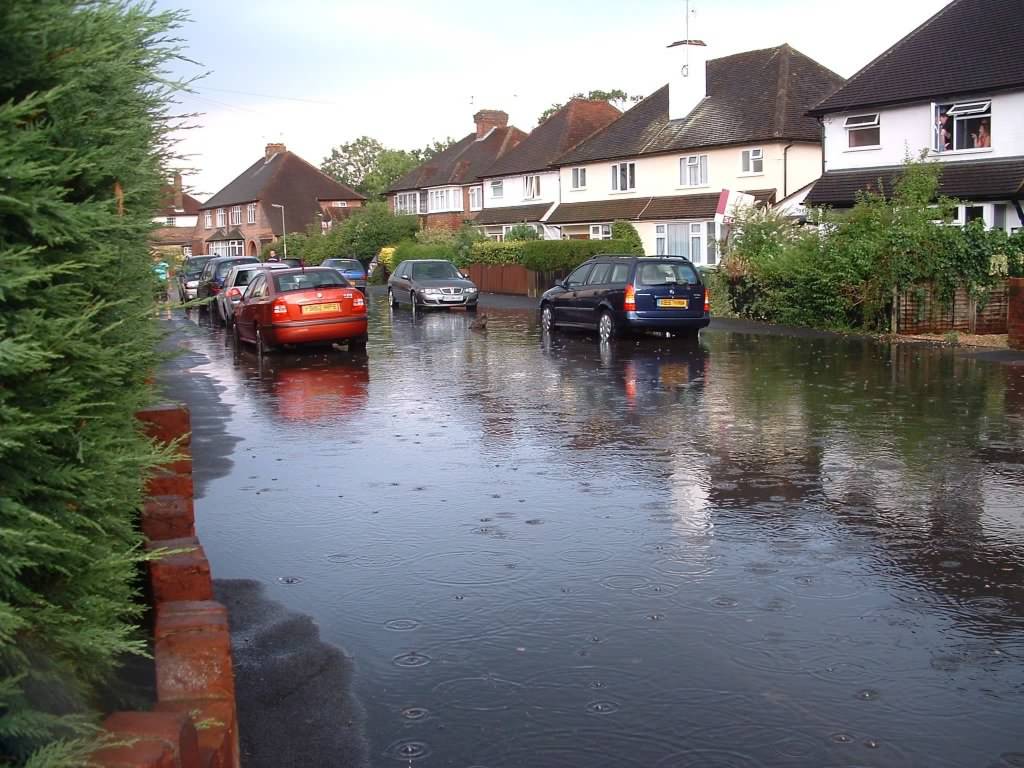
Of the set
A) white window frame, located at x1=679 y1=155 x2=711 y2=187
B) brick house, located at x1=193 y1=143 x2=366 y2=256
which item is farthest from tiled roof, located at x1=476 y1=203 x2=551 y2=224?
brick house, located at x1=193 y1=143 x2=366 y2=256

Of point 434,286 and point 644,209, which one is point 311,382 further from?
point 644,209

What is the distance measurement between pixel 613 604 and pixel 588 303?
725 inches

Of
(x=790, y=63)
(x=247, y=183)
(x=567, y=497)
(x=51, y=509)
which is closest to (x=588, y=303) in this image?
(x=567, y=497)

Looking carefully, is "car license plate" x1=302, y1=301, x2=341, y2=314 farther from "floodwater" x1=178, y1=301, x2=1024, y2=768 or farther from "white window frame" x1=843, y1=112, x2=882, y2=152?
"white window frame" x1=843, y1=112, x2=882, y2=152

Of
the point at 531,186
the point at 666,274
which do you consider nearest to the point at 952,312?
the point at 666,274

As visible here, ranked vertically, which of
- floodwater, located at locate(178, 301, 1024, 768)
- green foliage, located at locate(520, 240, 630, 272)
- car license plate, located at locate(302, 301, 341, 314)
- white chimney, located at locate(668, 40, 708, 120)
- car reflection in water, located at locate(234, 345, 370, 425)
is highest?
white chimney, located at locate(668, 40, 708, 120)

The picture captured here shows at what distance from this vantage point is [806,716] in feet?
15.9

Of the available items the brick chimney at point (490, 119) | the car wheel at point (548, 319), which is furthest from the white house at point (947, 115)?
the brick chimney at point (490, 119)

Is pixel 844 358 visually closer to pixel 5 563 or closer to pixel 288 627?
pixel 288 627

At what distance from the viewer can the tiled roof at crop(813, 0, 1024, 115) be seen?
35.1m

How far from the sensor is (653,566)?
7.12 metres

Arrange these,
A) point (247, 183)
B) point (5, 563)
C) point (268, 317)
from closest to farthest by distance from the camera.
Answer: point (5, 563) < point (268, 317) < point (247, 183)

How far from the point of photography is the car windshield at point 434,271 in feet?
121

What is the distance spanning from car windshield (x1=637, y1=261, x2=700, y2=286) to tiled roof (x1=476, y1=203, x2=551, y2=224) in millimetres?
41127
